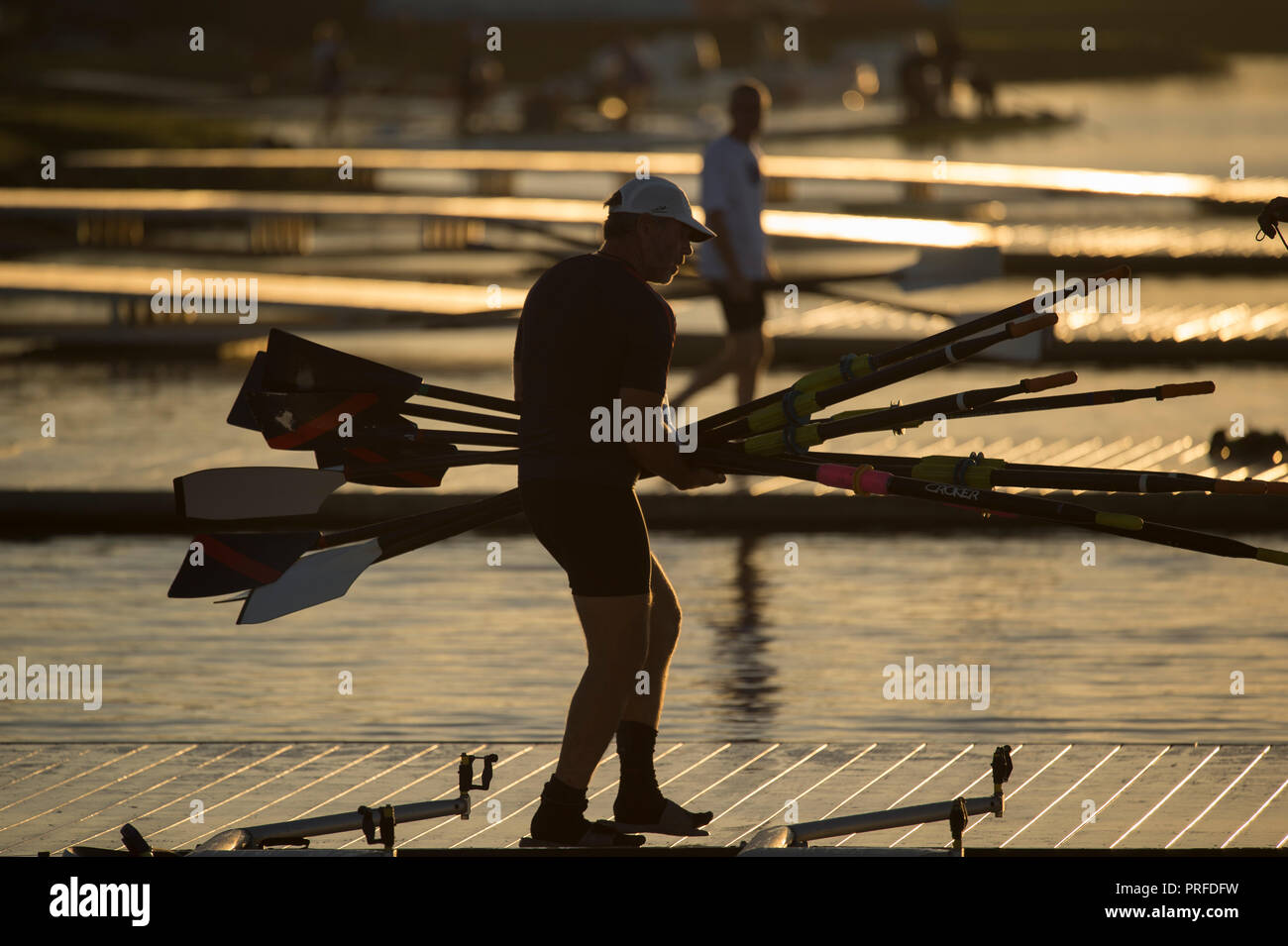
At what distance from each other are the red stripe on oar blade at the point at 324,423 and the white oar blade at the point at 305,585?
0.38 m

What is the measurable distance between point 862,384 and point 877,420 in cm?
12

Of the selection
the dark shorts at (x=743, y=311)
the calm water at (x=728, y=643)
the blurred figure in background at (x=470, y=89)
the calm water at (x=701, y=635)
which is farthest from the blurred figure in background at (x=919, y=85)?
the calm water at (x=728, y=643)

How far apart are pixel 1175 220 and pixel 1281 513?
2076 cm

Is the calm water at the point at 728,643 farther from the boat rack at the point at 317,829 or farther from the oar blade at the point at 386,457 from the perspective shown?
the boat rack at the point at 317,829

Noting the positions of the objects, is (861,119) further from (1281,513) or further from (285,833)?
(285,833)

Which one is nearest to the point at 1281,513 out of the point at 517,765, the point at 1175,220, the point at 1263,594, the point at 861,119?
the point at 1263,594

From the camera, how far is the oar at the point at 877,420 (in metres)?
7.23

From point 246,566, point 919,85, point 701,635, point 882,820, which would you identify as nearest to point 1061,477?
point 882,820

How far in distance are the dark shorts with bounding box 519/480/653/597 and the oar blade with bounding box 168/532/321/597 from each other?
3.55 feet

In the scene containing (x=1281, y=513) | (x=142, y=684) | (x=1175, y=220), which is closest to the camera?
(x=142, y=684)
